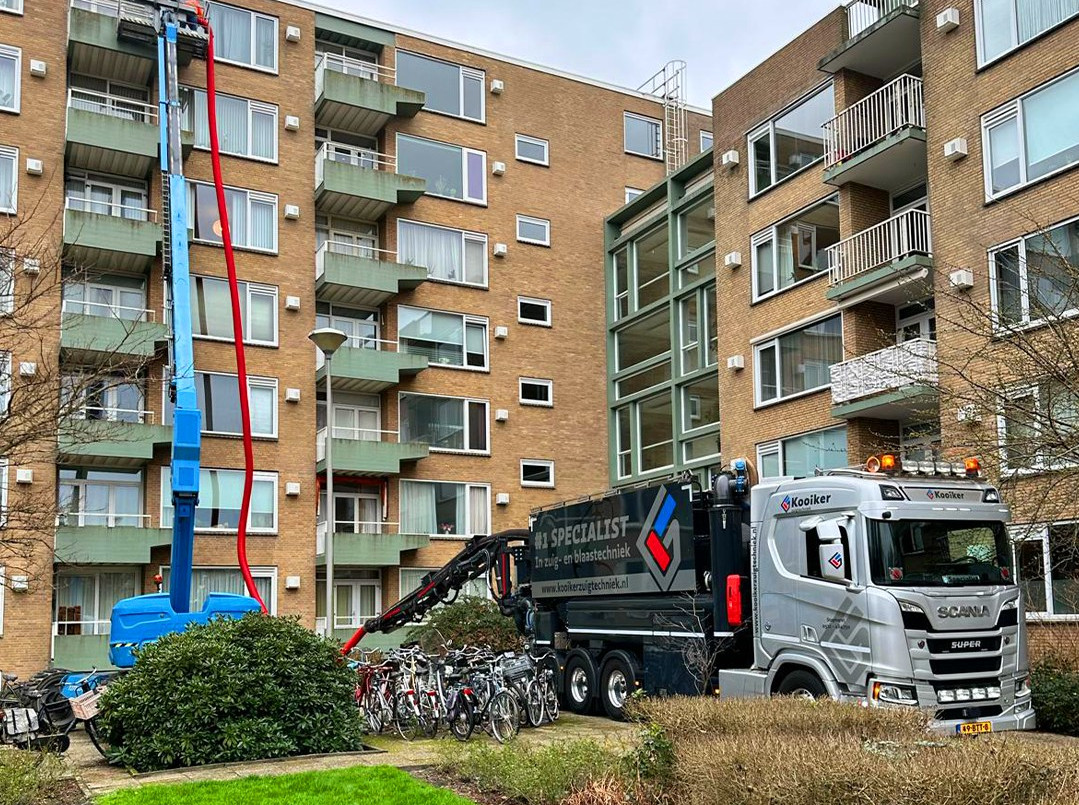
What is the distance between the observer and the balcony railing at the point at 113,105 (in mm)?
31688

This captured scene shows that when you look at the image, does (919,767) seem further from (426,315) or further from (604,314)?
(604,314)

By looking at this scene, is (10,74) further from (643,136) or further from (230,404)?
(643,136)

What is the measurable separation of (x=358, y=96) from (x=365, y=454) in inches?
427

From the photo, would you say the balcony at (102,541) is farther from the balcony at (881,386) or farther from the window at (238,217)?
the balcony at (881,386)

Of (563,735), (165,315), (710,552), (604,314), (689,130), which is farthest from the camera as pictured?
(689,130)

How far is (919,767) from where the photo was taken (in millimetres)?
6145

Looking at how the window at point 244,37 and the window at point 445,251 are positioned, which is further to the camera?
the window at point 445,251

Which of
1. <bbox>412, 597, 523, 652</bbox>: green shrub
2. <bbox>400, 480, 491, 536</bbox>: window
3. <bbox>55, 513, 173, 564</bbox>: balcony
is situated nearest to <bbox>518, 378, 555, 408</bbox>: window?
<bbox>400, 480, 491, 536</bbox>: window

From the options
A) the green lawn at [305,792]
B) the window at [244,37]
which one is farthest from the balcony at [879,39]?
the green lawn at [305,792]

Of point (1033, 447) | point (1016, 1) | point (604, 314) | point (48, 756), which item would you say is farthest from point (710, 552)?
point (604, 314)

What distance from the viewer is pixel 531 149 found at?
39.0m

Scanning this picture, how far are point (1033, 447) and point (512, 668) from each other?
25.0 ft

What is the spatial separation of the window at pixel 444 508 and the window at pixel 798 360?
1043 cm

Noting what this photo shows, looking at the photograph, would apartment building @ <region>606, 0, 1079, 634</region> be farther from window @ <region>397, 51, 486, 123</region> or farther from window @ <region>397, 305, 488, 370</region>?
window @ <region>397, 51, 486, 123</region>
